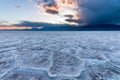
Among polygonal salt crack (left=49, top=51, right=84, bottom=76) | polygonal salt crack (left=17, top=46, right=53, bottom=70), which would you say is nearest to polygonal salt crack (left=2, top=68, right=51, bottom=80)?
polygonal salt crack (left=49, top=51, right=84, bottom=76)

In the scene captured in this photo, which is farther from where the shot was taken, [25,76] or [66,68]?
[66,68]

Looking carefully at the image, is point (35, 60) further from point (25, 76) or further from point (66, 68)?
point (25, 76)

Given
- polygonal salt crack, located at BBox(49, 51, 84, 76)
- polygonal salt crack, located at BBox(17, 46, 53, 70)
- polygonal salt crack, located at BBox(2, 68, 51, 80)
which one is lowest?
polygonal salt crack, located at BBox(17, 46, 53, 70)

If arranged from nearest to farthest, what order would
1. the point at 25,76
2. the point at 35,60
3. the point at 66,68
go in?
the point at 25,76 → the point at 66,68 → the point at 35,60

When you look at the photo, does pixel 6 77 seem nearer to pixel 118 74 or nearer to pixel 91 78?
pixel 91 78

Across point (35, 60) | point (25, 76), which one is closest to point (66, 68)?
point (25, 76)

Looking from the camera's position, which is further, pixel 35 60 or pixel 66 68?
pixel 35 60

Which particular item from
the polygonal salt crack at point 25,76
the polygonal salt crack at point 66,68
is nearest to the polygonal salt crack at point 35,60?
the polygonal salt crack at point 66,68

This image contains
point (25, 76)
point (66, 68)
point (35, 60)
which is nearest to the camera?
point (25, 76)

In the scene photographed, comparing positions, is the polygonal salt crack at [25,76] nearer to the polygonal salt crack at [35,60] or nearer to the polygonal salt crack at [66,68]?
the polygonal salt crack at [66,68]

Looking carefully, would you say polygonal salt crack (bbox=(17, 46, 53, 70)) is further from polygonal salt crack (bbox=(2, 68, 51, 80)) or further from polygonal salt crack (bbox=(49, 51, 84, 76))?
polygonal salt crack (bbox=(2, 68, 51, 80))

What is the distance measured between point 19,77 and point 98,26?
14922 centimetres

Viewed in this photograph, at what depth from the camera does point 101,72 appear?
2.58 meters

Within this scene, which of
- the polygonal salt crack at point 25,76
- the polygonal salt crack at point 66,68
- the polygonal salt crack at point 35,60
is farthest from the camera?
the polygonal salt crack at point 35,60
